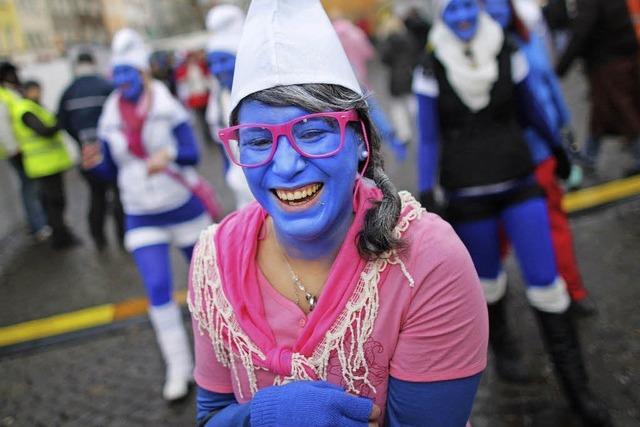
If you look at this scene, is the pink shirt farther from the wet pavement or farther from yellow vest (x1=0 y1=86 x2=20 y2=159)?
yellow vest (x1=0 y1=86 x2=20 y2=159)

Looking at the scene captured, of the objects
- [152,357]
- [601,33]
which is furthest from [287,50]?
[601,33]

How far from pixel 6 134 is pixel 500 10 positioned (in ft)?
18.0

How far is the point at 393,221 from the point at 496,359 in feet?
6.69

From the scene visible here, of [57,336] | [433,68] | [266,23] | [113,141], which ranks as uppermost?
[266,23]

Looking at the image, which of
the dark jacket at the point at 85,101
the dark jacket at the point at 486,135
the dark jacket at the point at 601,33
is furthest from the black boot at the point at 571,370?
the dark jacket at the point at 85,101

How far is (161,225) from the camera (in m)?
3.53

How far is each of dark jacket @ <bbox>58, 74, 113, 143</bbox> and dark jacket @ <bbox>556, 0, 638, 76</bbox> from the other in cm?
436

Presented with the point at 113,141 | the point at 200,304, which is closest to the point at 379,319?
the point at 200,304

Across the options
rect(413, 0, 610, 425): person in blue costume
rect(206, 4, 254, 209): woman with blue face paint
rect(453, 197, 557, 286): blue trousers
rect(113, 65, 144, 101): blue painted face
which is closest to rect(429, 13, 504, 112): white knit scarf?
rect(413, 0, 610, 425): person in blue costume

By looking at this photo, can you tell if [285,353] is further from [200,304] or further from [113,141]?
[113,141]

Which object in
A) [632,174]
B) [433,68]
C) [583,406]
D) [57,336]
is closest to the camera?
[583,406]

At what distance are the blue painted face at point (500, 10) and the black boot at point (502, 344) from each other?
1.60 metres

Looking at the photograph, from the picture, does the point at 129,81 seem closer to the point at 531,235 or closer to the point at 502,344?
the point at 531,235

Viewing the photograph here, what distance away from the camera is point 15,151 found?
669 centimetres
